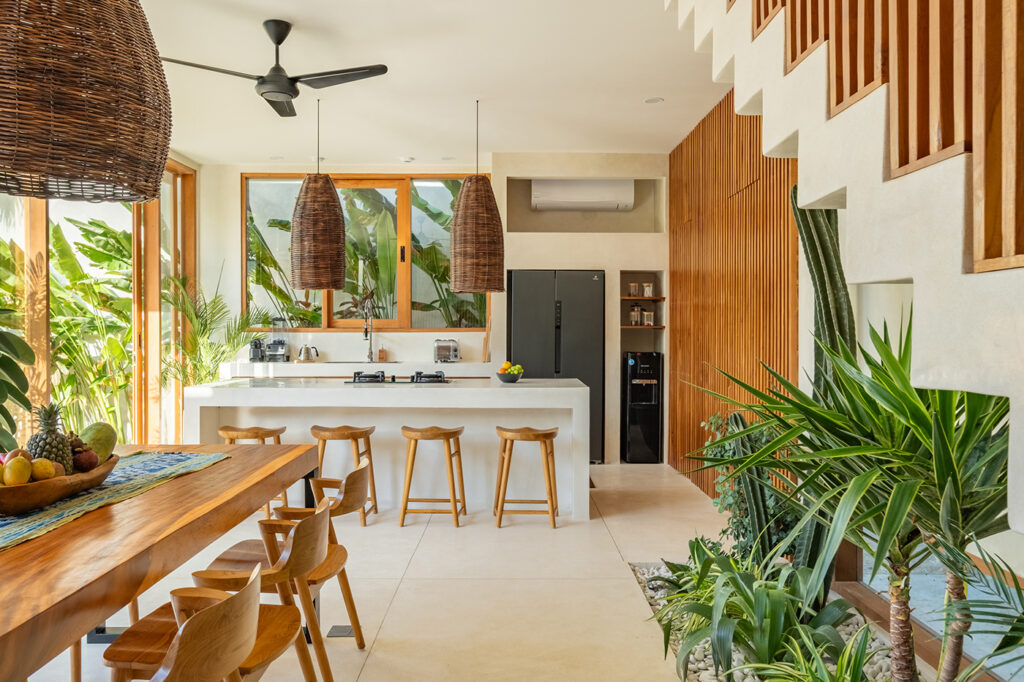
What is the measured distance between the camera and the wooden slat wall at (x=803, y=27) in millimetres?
1658

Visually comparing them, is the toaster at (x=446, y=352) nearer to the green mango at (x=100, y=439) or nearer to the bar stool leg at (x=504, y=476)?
the bar stool leg at (x=504, y=476)

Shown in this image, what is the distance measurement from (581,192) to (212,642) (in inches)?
239

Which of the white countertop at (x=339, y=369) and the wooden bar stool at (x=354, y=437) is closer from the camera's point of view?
the wooden bar stool at (x=354, y=437)

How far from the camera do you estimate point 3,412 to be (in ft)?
9.62

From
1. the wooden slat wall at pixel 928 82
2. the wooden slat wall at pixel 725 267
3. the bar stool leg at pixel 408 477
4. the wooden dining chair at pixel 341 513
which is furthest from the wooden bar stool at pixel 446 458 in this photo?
the wooden slat wall at pixel 928 82

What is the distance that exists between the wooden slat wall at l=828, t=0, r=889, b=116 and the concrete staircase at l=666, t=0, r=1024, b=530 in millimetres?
25

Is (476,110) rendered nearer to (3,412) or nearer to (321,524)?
(3,412)

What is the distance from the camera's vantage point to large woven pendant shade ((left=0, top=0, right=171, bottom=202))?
4.62 feet

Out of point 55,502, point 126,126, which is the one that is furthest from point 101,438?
point 126,126

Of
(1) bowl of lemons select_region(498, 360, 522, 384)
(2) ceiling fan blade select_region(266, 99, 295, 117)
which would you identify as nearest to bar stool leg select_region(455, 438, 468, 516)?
(1) bowl of lemons select_region(498, 360, 522, 384)

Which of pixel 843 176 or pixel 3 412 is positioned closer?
pixel 843 176

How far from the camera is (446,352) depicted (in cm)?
682

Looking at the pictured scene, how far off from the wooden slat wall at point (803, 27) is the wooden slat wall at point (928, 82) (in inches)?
10.1

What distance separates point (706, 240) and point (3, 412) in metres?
4.71
